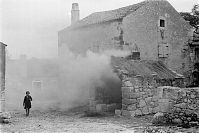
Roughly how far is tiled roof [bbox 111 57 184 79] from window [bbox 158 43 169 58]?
5.94ft

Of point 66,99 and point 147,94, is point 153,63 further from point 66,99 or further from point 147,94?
point 66,99

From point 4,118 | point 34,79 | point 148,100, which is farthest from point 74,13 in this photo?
point 4,118

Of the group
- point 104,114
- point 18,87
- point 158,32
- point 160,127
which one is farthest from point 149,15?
point 18,87

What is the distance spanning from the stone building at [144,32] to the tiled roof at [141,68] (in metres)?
1.65

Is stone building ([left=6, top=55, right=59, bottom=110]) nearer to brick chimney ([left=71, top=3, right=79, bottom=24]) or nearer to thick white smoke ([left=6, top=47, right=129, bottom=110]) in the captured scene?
thick white smoke ([left=6, top=47, right=129, bottom=110])

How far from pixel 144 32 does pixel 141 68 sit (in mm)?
3926

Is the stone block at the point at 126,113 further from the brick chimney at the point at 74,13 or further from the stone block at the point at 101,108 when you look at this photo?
the brick chimney at the point at 74,13

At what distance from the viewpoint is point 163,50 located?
2158 centimetres

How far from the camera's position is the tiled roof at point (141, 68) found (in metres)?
16.5

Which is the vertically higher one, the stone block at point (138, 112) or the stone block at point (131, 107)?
the stone block at point (131, 107)

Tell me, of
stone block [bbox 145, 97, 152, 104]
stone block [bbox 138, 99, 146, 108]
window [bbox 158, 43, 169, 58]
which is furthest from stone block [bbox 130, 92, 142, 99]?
window [bbox 158, 43, 169, 58]

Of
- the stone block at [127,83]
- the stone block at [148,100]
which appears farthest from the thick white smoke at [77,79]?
the stone block at [148,100]

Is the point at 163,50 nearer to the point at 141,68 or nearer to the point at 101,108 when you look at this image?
the point at 141,68

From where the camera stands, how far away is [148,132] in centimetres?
1031
